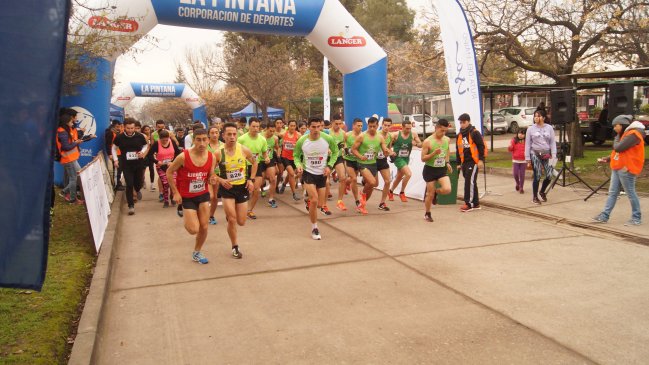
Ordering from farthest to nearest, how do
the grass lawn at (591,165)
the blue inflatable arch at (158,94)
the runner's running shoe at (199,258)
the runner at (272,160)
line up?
1. the blue inflatable arch at (158,94)
2. the grass lawn at (591,165)
3. the runner at (272,160)
4. the runner's running shoe at (199,258)

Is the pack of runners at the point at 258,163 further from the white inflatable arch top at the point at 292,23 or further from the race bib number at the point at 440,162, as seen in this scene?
the white inflatable arch top at the point at 292,23

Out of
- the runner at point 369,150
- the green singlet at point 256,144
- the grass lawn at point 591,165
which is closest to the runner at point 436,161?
the runner at point 369,150

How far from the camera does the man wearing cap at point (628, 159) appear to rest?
7.86m

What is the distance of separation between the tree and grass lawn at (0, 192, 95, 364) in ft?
45.4

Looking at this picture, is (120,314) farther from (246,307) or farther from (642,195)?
(642,195)

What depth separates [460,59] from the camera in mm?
10664

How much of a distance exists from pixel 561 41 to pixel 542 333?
1500 cm

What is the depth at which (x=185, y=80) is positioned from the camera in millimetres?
64188

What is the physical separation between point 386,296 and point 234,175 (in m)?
2.78

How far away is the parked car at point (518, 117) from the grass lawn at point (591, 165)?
1120 centimetres

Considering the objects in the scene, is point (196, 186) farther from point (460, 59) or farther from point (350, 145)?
point (460, 59)

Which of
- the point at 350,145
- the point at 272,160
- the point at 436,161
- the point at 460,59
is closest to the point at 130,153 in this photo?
the point at 272,160

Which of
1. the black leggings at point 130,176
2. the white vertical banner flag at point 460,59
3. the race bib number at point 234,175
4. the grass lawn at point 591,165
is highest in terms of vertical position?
the white vertical banner flag at point 460,59

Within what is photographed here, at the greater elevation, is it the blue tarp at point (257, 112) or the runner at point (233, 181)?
the blue tarp at point (257, 112)
